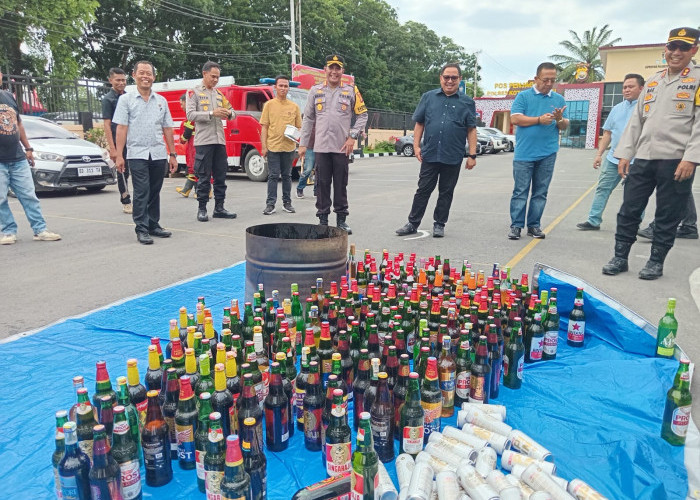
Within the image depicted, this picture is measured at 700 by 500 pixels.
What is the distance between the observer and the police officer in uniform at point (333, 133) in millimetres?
6508

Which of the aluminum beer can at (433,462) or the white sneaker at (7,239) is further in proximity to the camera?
the white sneaker at (7,239)

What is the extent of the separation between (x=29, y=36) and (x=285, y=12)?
60.6ft

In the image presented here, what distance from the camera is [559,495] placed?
6.41 ft

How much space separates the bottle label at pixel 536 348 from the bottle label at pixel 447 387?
979mm

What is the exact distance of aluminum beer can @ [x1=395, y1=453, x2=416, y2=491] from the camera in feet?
7.02

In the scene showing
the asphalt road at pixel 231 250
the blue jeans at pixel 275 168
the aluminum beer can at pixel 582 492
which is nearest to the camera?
the aluminum beer can at pixel 582 492

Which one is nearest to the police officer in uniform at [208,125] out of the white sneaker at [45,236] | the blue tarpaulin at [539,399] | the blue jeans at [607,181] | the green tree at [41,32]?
the white sneaker at [45,236]

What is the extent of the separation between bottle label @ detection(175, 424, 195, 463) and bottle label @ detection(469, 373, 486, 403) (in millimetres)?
1523

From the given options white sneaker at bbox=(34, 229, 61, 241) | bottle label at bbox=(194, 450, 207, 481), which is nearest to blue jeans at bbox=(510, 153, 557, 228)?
bottle label at bbox=(194, 450, 207, 481)

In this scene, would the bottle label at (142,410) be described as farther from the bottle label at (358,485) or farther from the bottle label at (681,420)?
the bottle label at (681,420)

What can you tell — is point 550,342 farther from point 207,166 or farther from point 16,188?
point 16,188

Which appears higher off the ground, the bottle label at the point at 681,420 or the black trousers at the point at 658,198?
the black trousers at the point at 658,198

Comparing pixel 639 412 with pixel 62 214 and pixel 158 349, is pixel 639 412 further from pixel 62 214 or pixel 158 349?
pixel 62 214

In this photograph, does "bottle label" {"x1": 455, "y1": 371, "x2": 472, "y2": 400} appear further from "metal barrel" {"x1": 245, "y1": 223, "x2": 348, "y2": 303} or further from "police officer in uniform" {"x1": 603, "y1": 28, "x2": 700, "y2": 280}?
"police officer in uniform" {"x1": 603, "y1": 28, "x2": 700, "y2": 280}
